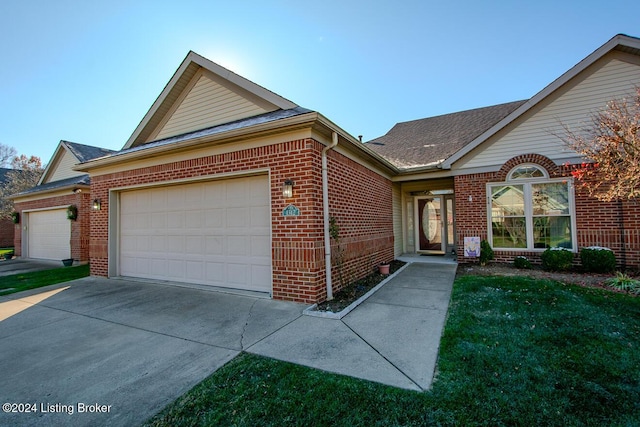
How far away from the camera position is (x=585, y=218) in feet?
24.2

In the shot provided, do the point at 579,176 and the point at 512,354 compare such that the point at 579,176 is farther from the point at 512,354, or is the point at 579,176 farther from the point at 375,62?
the point at 375,62

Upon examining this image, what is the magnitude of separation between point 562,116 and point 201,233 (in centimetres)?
988

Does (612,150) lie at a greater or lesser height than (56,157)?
lesser

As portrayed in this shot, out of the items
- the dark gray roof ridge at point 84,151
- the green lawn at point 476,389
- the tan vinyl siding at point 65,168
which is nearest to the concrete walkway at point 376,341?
the green lawn at point 476,389

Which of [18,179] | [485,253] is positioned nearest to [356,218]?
[485,253]

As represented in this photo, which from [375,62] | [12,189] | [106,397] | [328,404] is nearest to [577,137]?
[375,62]

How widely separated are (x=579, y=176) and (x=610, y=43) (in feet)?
11.0

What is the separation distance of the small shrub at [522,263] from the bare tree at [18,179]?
2691 cm

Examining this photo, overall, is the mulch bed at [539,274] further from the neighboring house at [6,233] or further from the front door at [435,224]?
the neighboring house at [6,233]

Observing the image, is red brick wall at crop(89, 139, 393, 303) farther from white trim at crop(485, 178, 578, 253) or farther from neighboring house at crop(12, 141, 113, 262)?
neighboring house at crop(12, 141, 113, 262)

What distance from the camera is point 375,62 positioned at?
10.0 m

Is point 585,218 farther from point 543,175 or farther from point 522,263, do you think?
point 522,263

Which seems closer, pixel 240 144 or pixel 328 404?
pixel 328 404

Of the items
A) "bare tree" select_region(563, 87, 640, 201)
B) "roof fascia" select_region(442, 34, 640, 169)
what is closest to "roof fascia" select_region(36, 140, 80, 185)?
"roof fascia" select_region(442, 34, 640, 169)
